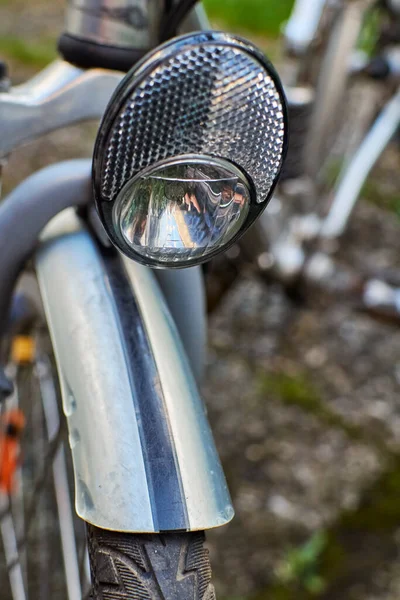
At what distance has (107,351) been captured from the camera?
1.78 feet

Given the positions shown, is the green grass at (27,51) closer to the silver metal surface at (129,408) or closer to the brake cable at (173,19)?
the brake cable at (173,19)

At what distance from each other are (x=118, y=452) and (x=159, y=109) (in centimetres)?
24

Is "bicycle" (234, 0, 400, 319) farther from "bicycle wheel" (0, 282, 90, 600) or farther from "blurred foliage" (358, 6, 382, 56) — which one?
"bicycle wheel" (0, 282, 90, 600)

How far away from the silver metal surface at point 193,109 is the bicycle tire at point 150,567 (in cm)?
23

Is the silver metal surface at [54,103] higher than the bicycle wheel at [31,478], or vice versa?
the silver metal surface at [54,103]

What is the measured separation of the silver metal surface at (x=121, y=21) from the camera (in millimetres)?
631

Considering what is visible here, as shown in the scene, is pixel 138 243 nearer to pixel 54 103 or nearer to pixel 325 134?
pixel 54 103

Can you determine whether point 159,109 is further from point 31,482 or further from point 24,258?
point 31,482

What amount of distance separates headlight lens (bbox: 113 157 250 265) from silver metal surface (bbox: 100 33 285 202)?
0.01 m

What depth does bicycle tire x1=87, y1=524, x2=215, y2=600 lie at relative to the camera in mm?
466

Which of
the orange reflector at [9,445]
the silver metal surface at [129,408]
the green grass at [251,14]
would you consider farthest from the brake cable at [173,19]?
the green grass at [251,14]

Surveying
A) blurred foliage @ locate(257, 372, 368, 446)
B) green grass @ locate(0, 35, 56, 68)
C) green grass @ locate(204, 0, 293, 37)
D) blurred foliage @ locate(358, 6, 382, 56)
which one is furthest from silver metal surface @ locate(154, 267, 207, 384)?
green grass @ locate(204, 0, 293, 37)

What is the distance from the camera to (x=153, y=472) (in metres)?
0.49

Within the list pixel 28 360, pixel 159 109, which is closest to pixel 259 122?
pixel 159 109
